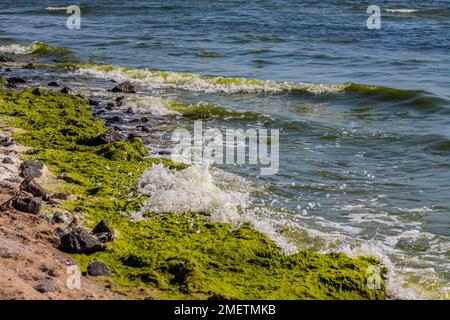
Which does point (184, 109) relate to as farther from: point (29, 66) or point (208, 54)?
point (208, 54)

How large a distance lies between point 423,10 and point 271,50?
1182 centimetres

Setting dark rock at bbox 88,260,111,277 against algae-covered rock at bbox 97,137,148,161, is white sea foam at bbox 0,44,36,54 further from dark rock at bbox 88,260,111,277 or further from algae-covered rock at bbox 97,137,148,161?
dark rock at bbox 88,260,111,277

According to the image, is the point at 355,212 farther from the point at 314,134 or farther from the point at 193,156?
the point at 314,134

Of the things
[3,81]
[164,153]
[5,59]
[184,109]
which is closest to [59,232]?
[164,153]

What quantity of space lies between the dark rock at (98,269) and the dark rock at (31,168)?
2.39 m

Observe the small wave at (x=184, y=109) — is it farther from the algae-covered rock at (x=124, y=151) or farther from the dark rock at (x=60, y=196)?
the dark rock at (x=60, y=196)

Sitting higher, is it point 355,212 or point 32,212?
point 32,212

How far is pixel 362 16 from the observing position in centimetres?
2988

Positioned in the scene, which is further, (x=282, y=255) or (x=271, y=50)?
(x=271, y=50)

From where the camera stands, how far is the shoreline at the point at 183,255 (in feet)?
19.4

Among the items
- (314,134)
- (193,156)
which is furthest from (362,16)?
(193,156)

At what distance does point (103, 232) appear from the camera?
21.9ft

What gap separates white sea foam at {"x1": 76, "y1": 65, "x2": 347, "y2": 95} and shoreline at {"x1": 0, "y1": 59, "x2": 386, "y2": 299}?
25.2ft

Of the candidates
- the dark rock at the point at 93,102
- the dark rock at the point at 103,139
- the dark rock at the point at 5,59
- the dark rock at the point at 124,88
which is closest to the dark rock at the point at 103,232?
the dark rock at the point at 103,139
